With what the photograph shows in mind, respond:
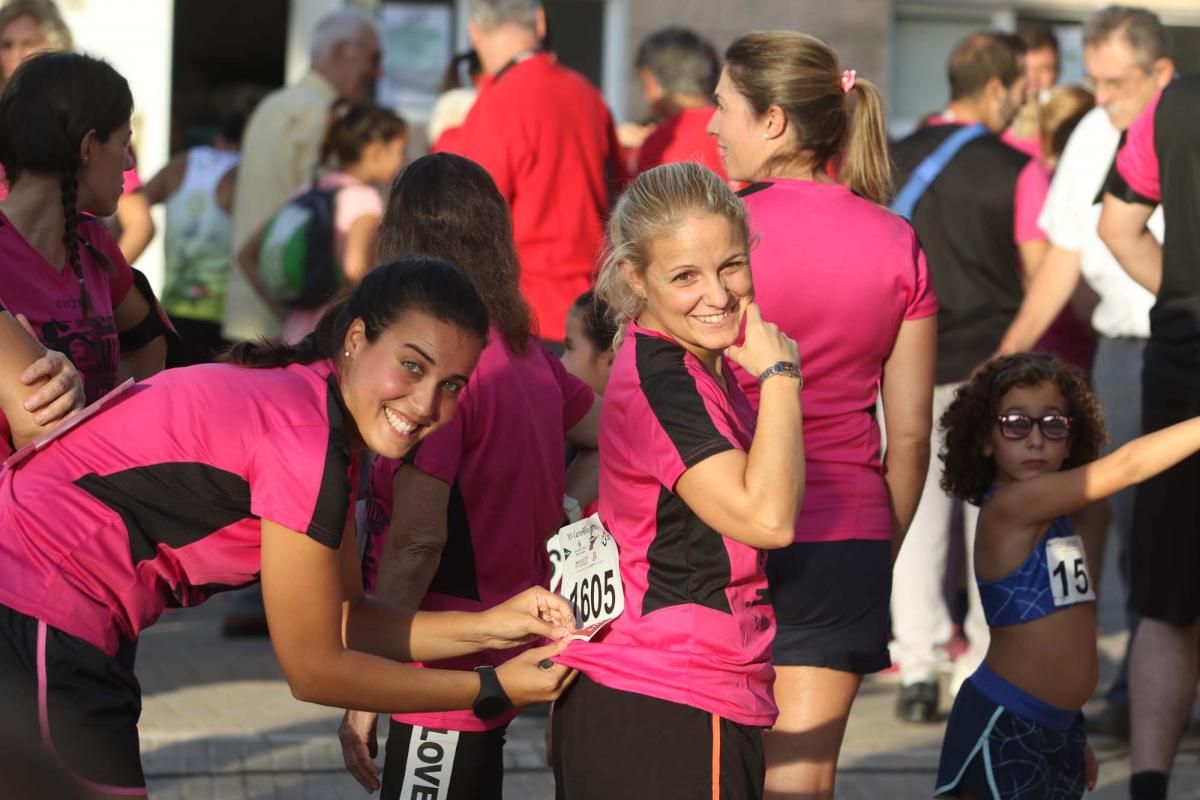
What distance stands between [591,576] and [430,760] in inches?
24.1

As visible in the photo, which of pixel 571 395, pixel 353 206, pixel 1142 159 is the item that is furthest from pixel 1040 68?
pixel 571 395

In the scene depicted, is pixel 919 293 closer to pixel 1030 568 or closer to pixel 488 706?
pixel 1030 568

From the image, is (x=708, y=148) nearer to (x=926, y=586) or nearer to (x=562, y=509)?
(x=926, y=586)

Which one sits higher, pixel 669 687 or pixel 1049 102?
pixel 1049 102

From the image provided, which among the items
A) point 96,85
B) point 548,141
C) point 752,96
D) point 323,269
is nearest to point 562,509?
point 752,96

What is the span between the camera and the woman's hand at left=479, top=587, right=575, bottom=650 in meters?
3.36

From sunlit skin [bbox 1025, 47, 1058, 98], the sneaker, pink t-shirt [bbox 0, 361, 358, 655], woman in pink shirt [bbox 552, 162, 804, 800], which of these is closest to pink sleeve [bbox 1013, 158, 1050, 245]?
the sneaker

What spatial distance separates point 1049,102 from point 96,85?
526 centimetres

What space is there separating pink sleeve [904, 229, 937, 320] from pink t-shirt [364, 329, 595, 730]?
0.82m

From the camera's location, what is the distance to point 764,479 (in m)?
3.22

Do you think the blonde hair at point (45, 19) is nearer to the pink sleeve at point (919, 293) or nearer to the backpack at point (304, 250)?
the backpack at point (304, 250)

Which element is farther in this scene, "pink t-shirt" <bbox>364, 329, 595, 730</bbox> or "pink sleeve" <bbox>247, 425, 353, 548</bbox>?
"pink t-shirt" <bbox>364, 329, 595, 730</bbox>

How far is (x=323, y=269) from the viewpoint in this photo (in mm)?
7582

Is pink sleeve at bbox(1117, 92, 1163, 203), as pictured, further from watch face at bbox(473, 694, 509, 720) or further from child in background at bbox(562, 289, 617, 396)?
watch face at bbox(473, 694, 509, 720)
